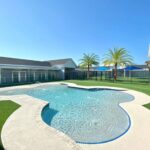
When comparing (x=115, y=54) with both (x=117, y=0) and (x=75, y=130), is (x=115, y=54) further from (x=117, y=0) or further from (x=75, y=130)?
(x=75, y=130)

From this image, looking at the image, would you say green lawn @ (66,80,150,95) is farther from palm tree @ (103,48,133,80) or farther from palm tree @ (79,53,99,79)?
palm tree @ (79,53,99,79)

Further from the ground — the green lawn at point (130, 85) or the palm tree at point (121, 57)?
the palm tree at point (121, 57)

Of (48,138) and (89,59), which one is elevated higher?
(89,59)

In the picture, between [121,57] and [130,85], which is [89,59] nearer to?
[121,57]

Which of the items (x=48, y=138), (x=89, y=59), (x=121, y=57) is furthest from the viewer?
(x=89, y=59)

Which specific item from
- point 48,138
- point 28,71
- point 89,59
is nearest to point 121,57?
point 89,59

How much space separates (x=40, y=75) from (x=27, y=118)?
20.3 meters

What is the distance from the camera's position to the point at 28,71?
76.7 feet

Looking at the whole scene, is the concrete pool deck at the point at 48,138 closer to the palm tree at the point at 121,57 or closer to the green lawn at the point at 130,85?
the green lawn at the point at 130,85

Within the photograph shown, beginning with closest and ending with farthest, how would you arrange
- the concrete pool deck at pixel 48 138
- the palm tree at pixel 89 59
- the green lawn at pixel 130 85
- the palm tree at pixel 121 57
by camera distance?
the concrete pool deck at pixel 48 138
the green lawn at pixel 130 85
the palm tree at pixel 121 57
the palm tree at pixel 89 59

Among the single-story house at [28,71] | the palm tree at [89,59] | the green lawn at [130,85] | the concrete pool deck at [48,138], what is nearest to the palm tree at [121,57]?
the green lawn at [130,85]

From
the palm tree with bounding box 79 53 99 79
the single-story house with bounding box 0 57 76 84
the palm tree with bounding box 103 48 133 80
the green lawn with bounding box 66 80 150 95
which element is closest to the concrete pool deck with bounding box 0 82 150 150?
the green lawn with bounding box 66 80 150 95

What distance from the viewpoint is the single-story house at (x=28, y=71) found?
20.4 m

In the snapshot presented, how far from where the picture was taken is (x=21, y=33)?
714 inches
